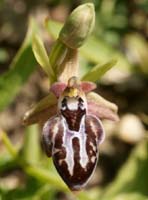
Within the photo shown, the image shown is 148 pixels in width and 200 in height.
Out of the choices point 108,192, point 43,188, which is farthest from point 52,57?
point 108,192

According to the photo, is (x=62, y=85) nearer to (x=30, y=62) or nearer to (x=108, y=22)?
(x=30, y=62)

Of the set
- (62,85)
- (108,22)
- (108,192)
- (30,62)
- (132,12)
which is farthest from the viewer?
(132,12)

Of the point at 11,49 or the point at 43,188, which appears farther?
the point at 11,49

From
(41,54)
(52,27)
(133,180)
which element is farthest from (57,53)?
(133,180)

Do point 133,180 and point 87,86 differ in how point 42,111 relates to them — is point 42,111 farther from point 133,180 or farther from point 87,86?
point 133,180

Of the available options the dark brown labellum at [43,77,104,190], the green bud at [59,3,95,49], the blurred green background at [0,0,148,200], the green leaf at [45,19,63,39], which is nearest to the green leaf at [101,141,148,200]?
the blurred green background at [0,0,148,200]

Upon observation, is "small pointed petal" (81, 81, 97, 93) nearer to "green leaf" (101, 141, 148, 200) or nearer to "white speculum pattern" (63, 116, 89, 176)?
"white speculum pattern" (63, 116, 89, 176)
